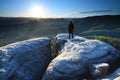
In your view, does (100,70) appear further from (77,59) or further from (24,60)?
(24,60)

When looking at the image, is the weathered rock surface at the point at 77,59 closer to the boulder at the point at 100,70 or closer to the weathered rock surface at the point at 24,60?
the boulder at the point at 100,70

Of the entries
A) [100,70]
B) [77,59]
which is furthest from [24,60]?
[100,70]

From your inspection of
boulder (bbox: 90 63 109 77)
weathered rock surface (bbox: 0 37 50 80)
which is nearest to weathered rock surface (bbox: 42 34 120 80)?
boulder (bbox: 90 63 109 77)

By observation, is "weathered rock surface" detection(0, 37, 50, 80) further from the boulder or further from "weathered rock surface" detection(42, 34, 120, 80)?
the boulder

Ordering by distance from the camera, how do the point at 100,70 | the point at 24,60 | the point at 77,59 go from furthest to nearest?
1. the point at 24,60
2. the point at 77,59
3. the point at 100,70

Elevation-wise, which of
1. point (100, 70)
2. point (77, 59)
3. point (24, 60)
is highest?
point (77, 59)

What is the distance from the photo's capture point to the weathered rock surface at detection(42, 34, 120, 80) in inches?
898

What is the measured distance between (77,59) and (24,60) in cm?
763

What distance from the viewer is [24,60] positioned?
27.1m

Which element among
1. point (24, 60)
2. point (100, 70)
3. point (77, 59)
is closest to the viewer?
point (100, 70)

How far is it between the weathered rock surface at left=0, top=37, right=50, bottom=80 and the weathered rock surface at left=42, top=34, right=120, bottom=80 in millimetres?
3781

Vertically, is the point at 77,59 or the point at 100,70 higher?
the point at 77,59

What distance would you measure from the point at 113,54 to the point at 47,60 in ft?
32.6

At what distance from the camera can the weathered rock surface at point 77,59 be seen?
22.8 meters
